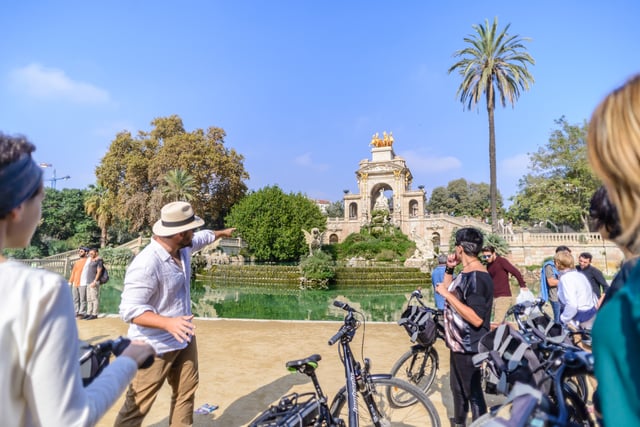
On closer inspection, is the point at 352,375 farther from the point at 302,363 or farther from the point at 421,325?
the point at 421,325

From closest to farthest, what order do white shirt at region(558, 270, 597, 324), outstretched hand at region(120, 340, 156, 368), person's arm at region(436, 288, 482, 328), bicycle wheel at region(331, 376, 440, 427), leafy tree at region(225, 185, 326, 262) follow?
outstretched hand at region(120, 340, 156, 368), bicycle wheel at region(331, 376, 440, 427), person's arm at region(436, 288, 482, 328), white shirt at region(558, 270, 597, 324), leafy tree at region(225, 185, 326, 262)

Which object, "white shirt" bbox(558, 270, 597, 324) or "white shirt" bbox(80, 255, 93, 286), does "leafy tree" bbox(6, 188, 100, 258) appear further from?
"white shirt" bbox(558, 270, 597, 324)

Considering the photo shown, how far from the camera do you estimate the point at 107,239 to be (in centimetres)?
4053

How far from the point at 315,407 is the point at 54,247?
41.1m

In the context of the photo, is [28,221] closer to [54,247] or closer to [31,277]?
[31,277]

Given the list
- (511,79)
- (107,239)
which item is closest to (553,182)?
(511,79)

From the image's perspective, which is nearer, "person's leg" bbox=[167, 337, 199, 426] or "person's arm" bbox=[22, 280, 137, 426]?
"person's arm" bbox=[22, 280, 137, 426]

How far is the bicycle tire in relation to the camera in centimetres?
412

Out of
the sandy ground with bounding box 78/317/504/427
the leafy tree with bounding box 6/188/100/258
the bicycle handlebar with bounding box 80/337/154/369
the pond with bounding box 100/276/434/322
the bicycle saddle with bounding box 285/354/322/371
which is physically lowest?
the pond with bounding box 100/276/434/322

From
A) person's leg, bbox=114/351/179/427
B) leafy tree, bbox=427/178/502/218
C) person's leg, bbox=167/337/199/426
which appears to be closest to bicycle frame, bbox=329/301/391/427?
person's leg, bbox=167/337/199/426

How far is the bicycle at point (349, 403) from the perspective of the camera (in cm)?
244

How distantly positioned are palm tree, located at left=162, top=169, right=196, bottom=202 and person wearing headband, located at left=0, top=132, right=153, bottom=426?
103 feet

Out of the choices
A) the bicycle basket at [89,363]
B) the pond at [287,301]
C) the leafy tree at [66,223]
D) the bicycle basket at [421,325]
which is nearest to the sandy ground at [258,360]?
the bicycle basket at [421,325]

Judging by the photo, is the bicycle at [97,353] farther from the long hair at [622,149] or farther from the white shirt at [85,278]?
the white shirt at [85,278]
